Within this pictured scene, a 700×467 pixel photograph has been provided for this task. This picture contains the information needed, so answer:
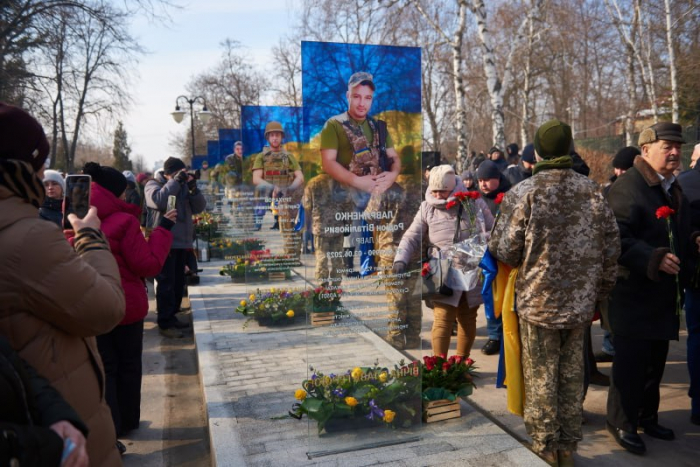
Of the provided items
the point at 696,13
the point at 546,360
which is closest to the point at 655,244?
the point at 546,360

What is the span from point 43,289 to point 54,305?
7cm

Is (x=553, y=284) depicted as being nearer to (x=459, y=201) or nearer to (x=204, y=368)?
(x=459, y=201)

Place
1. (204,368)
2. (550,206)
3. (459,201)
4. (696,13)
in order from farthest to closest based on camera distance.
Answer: (696,13) → (204,368) → (459,201) → (550,206)

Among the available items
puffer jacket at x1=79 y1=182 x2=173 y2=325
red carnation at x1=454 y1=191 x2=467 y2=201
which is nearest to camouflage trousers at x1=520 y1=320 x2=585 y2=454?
red carnation at x1=454 y1=191 x2=467 y2=201

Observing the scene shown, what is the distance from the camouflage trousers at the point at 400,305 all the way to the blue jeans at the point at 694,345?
223cm

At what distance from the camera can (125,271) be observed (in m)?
4.24

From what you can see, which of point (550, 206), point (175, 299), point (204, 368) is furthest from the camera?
point (175, 299)

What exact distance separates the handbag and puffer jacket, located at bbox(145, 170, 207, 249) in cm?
358

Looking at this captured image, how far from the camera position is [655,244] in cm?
409

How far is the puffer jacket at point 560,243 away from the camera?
3.56 metres

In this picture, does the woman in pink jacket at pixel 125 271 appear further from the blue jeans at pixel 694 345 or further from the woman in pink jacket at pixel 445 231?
the blue jeans at pixel 694 345

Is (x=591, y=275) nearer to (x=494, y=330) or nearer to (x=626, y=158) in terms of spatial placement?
(x=626, y=158)

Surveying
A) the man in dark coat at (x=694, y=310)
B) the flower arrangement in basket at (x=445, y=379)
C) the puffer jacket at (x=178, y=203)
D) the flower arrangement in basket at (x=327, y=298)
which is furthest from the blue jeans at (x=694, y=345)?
the puffer jacket at (x=178, y=203)

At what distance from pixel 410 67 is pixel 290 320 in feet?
14.1
